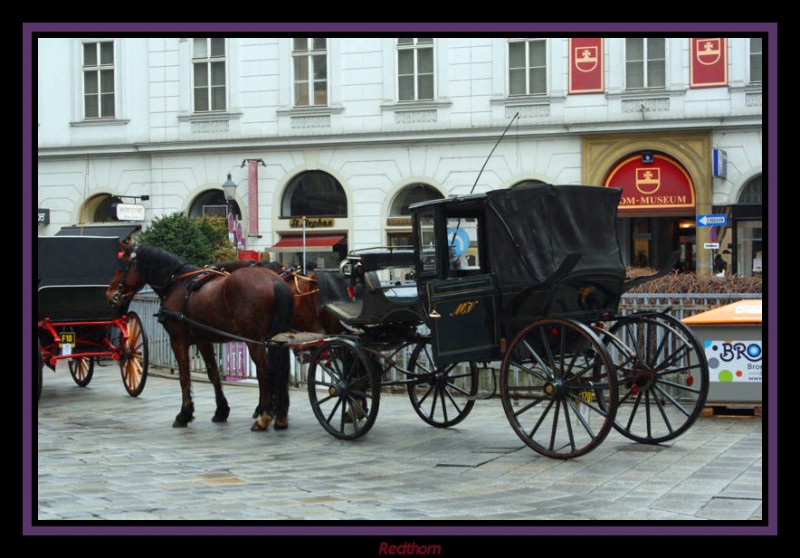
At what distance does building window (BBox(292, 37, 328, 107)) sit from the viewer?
28719mm

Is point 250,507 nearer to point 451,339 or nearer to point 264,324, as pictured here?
point 451,339

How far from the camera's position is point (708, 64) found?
25.3 m

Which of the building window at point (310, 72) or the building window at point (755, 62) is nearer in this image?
the building window at point (755, 62)

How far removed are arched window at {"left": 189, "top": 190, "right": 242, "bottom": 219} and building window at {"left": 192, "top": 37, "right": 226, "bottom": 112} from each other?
93.3 inches

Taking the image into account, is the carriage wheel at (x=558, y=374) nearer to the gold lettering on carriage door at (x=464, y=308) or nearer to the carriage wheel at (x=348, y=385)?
the gold lettering on carriage door at (x=464, y=308)

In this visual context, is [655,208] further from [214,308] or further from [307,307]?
[214,308]

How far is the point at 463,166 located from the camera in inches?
1081

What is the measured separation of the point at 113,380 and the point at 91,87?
17.5m

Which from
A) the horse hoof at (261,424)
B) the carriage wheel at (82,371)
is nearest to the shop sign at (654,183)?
the carriage wheel at (82,371)

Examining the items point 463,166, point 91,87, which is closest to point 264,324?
point 463,166

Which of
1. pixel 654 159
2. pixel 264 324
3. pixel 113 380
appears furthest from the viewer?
pixel 654 159

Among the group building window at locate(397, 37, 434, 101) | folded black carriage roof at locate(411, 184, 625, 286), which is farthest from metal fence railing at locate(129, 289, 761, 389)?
building window at locate(397, 37, 434, 101)

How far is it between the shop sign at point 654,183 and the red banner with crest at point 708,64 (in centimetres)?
203

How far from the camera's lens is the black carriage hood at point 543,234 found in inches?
327
